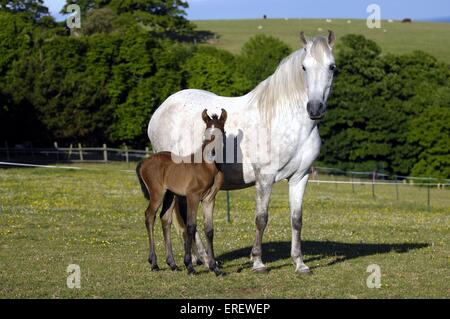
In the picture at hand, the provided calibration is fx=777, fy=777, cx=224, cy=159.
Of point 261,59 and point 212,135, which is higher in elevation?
point 212,135

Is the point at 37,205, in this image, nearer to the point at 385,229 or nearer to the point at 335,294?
the point at 385,229

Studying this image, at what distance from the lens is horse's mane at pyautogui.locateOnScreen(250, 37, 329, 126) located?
12039 mm

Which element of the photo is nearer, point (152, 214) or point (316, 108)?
point (316, 108)

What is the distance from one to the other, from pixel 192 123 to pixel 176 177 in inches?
55.0

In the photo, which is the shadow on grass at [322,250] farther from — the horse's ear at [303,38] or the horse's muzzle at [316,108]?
the horse's ear at [303,38]

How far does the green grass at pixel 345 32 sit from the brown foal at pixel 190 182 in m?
91.5

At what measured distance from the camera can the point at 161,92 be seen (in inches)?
2788

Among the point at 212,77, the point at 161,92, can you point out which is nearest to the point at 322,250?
the point at 161,92

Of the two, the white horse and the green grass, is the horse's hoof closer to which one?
the white horse

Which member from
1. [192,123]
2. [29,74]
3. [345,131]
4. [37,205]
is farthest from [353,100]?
[192,123]

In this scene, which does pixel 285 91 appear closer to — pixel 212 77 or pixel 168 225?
pixel 168 225

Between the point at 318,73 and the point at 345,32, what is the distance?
104 m

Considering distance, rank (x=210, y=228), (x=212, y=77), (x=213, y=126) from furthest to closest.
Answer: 1. (x=212, y=77)
2. (x=210, y=228)
3. (x=213, y=126)

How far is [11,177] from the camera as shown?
119 ft
